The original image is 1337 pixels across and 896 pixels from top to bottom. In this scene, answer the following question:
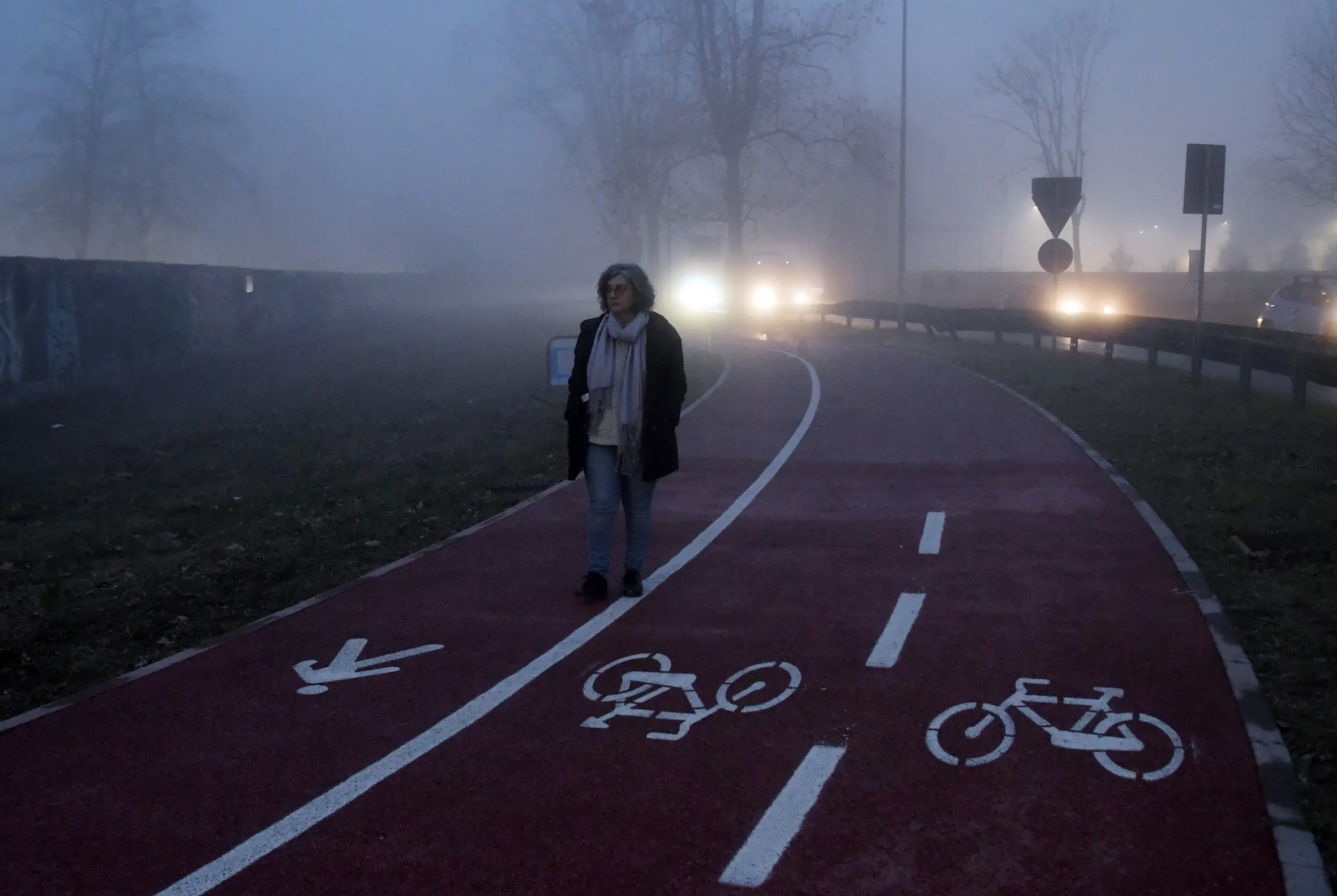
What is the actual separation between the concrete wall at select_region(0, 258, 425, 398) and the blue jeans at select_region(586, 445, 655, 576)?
14.4 metres

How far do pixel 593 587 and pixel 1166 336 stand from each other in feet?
54.9

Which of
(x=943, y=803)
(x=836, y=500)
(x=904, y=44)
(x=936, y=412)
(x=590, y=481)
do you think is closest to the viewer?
(x=943, y=803)

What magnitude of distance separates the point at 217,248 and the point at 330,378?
3865 cm

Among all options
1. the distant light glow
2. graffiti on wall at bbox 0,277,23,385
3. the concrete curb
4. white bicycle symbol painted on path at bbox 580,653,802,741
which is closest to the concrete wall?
graffiti on wall at bbox 0,277,23,385

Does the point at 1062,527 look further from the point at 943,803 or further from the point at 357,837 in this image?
the point at 357,837

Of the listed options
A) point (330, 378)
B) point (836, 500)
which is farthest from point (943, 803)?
point (330, 378)

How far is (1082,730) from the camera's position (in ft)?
18.0

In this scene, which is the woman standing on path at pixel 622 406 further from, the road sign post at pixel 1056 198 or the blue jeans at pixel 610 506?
the road sign post at pixel 1056 198

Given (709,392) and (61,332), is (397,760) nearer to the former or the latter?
(709,392)

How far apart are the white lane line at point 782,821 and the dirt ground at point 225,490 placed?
13.2 feet

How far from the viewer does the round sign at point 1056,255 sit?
23.2m

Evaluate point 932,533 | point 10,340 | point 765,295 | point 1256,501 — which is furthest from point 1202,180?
point 765,295

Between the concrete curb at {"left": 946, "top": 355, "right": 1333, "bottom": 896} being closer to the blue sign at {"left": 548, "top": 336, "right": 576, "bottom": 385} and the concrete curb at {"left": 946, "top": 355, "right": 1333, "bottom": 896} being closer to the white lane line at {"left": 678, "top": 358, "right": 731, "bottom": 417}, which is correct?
the blue sign at {"left": 548, "top": 336, "right": 576, "bottom": 385}

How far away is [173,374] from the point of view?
2472 centimetres
